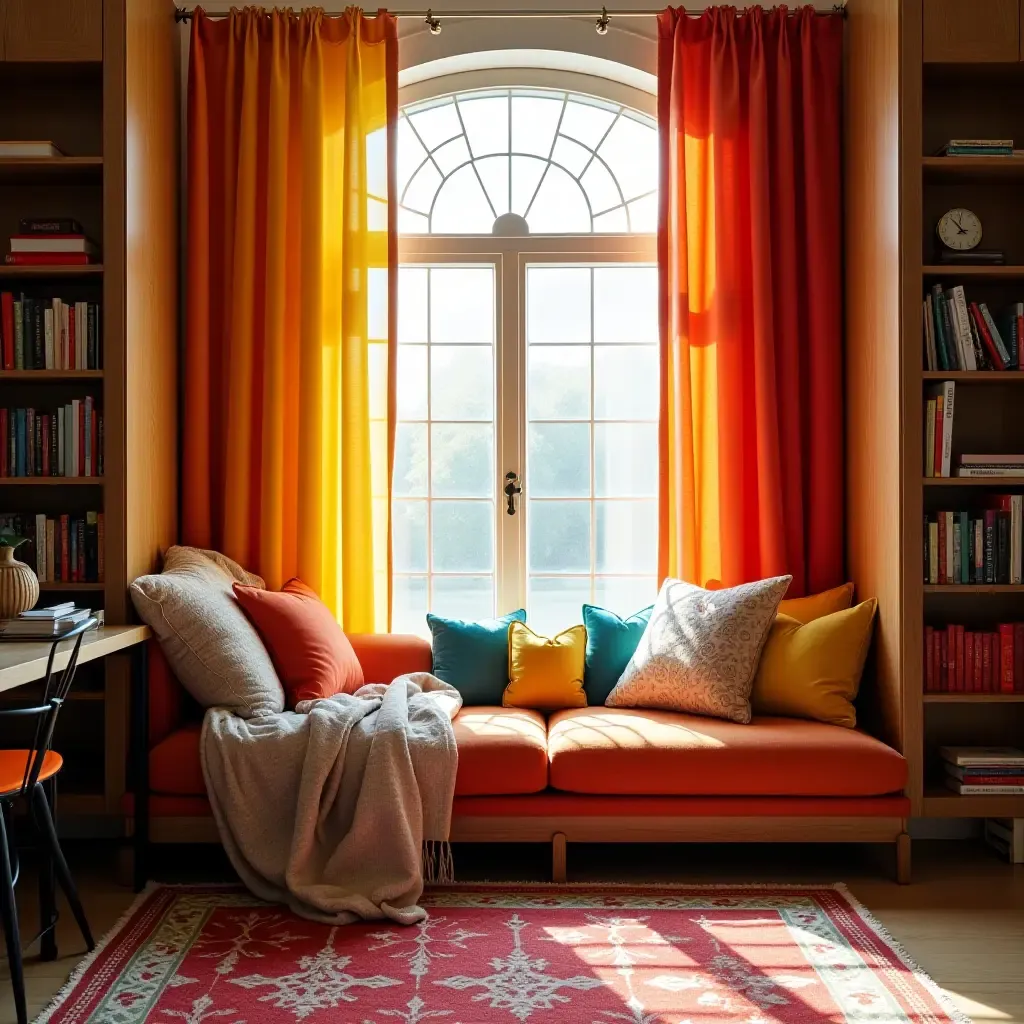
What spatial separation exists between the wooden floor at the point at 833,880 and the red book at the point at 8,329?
1.67 m

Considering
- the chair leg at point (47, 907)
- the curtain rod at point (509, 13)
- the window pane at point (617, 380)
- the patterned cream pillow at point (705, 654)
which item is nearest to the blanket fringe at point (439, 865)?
the patterned cream pillow at point (705, 654)

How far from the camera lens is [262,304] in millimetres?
3928

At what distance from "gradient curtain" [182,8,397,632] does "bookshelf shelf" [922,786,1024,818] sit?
2.02m

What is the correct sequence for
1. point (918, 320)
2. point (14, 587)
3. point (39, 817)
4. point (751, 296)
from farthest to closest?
point (751, 296)
point (918, 320)
point (14, 587)
point (39, 817)

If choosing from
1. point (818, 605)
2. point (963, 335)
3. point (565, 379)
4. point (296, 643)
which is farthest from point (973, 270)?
point (296, 643)

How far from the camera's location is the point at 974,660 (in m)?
3.47

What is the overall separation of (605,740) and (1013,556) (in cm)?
150

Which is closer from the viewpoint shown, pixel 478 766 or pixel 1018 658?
pixel 478 766

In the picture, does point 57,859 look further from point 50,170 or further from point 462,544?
point 50,170

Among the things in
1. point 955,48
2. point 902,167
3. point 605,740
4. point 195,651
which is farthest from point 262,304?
point 955,48

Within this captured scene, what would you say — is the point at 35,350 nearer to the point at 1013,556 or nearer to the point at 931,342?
the point at 931,342

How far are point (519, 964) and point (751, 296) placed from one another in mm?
2494

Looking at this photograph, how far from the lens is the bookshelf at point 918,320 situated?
11.0 feet

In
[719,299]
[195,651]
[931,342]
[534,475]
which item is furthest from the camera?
[534,475]
